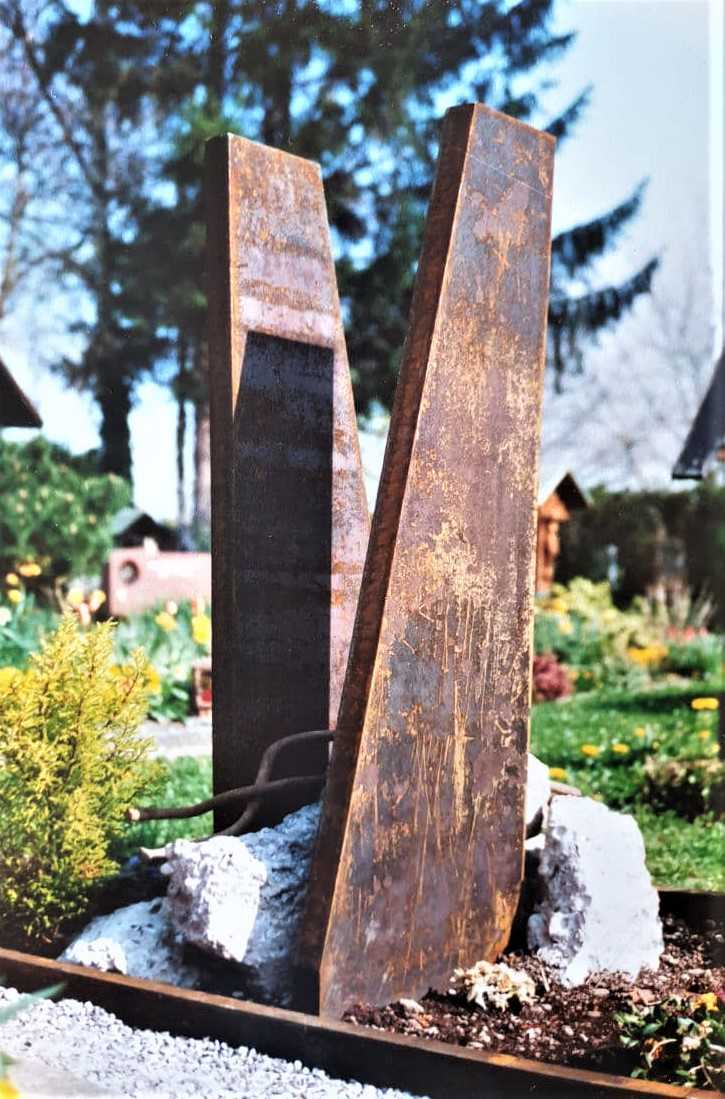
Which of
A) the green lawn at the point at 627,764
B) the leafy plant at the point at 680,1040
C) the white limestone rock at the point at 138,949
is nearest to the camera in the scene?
the leafy plant at the point at 680,1040

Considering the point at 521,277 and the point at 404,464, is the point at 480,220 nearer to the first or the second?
the point at 521,277

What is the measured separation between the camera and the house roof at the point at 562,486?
569 inches

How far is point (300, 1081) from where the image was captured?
2576mm

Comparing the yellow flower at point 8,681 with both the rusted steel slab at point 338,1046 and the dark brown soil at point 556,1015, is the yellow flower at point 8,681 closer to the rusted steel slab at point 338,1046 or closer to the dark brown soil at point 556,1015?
the rusted steel slab at point 338,1046

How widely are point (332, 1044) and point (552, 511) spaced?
506 inches

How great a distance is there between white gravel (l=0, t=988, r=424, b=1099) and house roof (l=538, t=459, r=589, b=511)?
11.8 meters

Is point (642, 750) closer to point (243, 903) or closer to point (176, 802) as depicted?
point (176, 802)

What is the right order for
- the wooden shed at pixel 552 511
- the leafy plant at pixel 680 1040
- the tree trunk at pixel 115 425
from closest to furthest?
1. the leafy plant at pixel 680 1040
2. the tree trunk at pixel 115 425
3. the wooden shed at pixel 552 511

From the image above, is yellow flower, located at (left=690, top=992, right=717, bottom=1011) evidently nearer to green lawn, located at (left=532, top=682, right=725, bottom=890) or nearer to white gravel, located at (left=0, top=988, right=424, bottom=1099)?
white gravel, located at (left=0, top=988, right=424, bottom=1099)

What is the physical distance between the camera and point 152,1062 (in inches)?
105

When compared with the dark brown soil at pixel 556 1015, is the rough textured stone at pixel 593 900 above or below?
above

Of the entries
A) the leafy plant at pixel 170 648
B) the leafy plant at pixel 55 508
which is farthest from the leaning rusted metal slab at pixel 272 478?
the leafy plant at pixel 55 508

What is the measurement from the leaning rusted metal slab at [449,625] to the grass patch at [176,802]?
0.77 metres

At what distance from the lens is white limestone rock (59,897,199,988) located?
3121 millimetres
